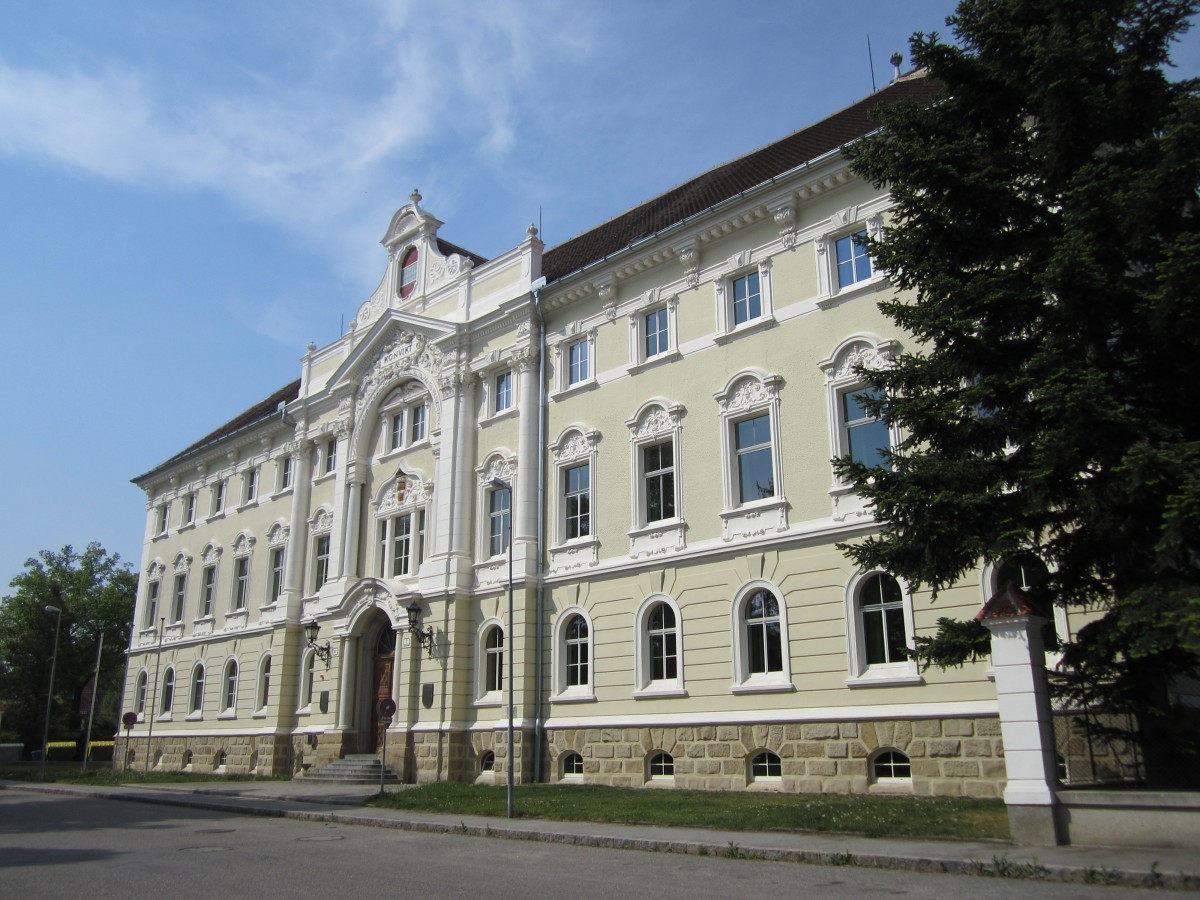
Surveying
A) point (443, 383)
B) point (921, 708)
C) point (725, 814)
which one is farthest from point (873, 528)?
point (443, 383)

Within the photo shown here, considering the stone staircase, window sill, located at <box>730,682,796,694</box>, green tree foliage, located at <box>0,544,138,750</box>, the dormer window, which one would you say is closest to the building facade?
window sill, located at <box>730,682,796,694</box>

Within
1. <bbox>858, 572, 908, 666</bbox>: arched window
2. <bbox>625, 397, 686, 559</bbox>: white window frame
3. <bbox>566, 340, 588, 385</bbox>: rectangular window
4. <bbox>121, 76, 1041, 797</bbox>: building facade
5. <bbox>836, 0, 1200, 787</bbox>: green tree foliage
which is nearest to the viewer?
<bbox>836, 0, 1200, 787</bbox>: green tree foliage

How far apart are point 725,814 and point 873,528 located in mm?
6444

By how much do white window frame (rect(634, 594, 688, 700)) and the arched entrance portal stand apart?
9.28m

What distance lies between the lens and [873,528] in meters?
18.7

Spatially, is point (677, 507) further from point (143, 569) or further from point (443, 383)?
point (143, 569)

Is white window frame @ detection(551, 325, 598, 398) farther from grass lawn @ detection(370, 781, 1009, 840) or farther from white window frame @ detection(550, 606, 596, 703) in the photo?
grass lawn @ detection(370, 781, 1009, 840)

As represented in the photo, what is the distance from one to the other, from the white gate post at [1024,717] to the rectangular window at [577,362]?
51.5 ft

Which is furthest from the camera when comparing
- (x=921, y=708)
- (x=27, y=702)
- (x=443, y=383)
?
(x=27, y=702)

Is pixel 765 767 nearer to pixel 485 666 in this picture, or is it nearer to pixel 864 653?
pixel 864 653

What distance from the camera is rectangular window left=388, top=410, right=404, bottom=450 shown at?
102ft

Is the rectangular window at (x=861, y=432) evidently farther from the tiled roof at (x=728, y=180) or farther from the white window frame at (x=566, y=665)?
the white window frame at (x=566, y=665)

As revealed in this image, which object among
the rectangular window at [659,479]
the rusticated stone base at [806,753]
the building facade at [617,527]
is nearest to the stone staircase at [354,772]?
the building facade at [617,527]

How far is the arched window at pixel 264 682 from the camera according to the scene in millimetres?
34531
